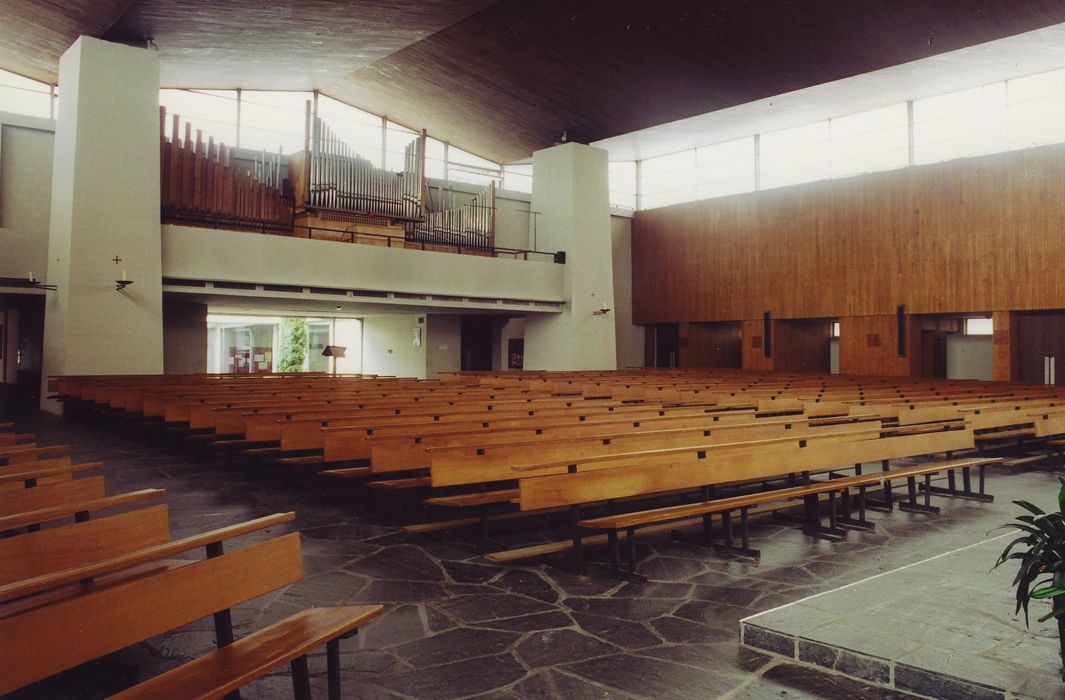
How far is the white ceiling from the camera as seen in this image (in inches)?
448

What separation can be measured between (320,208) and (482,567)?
10.4m

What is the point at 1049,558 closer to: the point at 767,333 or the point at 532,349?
the point at 532,349

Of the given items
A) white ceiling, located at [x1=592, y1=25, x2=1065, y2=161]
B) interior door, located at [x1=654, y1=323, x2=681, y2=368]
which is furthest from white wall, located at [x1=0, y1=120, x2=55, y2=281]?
interior door, located at [x1=654, y1=323, x2=681, y2=368]

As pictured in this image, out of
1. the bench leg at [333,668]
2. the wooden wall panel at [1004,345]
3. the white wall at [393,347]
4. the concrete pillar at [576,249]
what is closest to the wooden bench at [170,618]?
the bench leg at [333,668]

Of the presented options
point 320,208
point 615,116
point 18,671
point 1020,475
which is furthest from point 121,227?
point 1020,475

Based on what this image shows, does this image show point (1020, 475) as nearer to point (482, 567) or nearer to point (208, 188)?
point (482, 567)

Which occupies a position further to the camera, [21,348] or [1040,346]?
[1040,346]

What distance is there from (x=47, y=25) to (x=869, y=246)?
1455 cm

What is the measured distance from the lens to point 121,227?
10.4m

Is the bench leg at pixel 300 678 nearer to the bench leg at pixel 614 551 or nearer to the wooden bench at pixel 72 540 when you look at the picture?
the wooden bench at pixel 72 540

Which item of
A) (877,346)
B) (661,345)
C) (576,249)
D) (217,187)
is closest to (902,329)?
(877,346)

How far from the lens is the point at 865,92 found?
13461 mm

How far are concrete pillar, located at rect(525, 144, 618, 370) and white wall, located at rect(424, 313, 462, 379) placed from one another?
1924 millimetres

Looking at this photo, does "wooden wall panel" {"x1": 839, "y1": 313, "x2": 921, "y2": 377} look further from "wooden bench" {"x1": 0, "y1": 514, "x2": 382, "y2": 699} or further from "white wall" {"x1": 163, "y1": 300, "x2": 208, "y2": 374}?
"wooden bench" {"x1": 0, "y1": 514, "x2": 382, "y2": 699}
